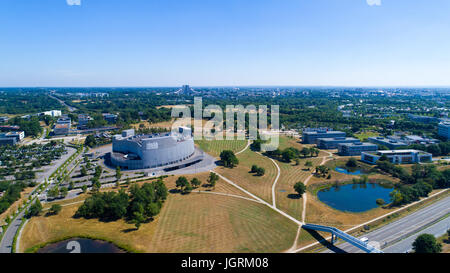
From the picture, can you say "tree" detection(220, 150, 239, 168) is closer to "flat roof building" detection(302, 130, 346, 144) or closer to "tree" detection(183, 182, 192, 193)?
"tree" detection(183, 182, 192, 193)

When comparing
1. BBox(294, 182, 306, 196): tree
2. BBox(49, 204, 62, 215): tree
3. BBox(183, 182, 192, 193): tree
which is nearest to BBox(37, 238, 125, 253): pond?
BBox(49, 204, 62, 215): tree

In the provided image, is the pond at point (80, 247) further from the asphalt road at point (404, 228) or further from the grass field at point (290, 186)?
the asphalt road at point (404, 228)

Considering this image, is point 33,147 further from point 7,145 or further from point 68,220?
point 68,220

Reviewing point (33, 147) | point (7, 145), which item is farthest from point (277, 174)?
point (7, 145)

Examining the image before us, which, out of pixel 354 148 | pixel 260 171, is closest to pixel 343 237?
pixel 260 171
